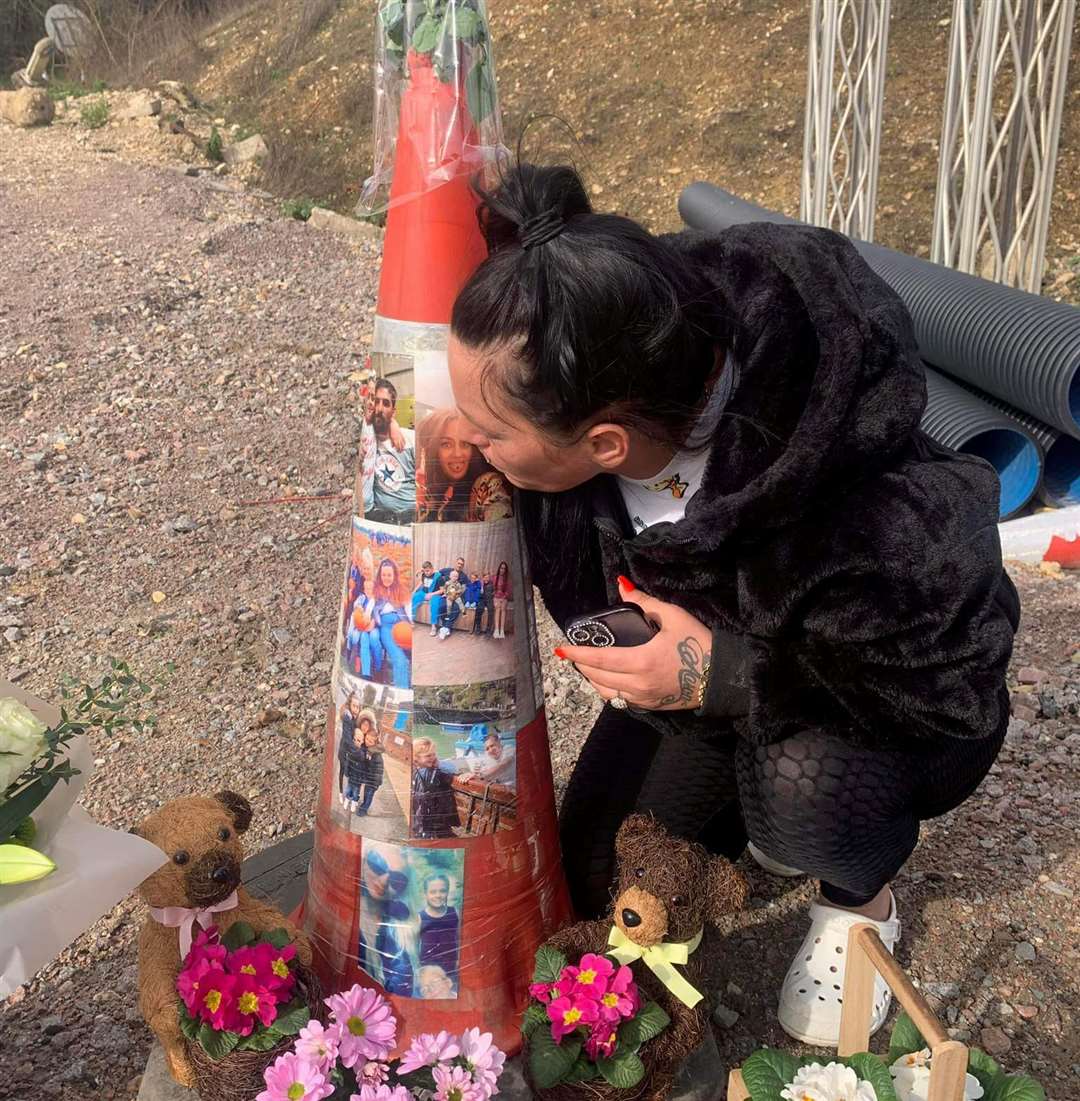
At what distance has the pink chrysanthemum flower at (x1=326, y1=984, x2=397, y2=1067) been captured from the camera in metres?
1.45

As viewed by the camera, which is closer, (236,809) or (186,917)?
(186,917)

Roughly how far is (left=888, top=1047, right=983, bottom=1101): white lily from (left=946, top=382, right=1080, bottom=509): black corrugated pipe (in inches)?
104

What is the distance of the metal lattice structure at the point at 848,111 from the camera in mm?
6137

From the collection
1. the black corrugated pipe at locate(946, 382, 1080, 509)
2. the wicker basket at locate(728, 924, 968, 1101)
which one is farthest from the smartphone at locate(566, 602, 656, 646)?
the black corrugated pipe at locate(946, 382, 1080, 509)

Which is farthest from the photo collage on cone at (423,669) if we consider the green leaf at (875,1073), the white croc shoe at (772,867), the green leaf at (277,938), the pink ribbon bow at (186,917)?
the white croc shoe at (772,867)

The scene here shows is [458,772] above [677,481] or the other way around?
the other way around

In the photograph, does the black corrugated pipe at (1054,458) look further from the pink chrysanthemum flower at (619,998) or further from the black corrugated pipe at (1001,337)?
the pink chrysanthemum flower at (619,998)

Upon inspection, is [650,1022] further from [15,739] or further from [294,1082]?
[15,739]

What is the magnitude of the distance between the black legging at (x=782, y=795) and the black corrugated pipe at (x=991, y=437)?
1882 mm

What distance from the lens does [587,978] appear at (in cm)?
149

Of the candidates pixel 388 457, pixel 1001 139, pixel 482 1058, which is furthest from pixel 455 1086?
pixel 1001 139

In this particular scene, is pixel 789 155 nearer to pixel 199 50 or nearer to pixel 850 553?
pixel 199 50

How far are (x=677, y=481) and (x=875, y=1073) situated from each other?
0.78 metres

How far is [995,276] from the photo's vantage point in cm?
554
